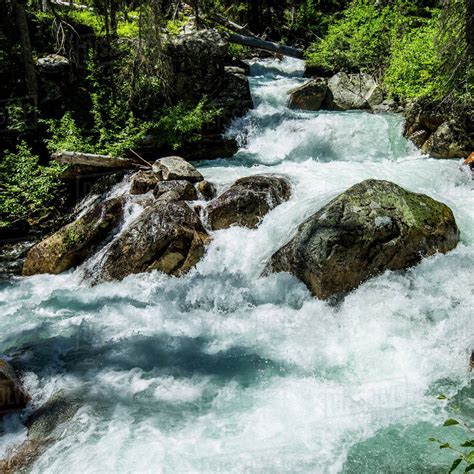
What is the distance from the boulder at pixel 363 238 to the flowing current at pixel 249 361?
21 cm

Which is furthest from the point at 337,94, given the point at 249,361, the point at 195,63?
the point at 249,361

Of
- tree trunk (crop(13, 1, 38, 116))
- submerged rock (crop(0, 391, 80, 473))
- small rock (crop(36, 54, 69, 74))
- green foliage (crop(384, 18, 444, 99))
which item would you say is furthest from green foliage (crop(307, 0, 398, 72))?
submerged rock (crop(0, 391, 80, 473))

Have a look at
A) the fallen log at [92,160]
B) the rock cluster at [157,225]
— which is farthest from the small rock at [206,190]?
the fallen log at [92,160]

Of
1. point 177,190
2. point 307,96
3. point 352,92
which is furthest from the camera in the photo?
point 352,92

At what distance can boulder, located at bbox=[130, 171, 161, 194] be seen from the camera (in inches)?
340

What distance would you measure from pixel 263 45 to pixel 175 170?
1160 centimetres

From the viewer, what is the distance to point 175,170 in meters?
8.66

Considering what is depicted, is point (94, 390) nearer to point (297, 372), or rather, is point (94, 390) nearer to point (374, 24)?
point (297, 372)

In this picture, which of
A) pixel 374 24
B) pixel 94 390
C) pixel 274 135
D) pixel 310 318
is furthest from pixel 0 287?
pixel 374 24

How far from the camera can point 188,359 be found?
496 cm

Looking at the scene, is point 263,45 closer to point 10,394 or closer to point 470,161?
point 470,161

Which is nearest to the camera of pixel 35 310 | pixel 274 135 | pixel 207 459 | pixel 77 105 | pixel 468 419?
pixel 207 459

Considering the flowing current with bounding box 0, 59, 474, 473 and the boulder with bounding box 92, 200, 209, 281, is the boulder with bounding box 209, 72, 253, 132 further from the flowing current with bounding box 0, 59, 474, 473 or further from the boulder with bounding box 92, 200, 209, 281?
the boulder with bounding box 92, 200, 209, 281

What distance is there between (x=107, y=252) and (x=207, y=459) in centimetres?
471
